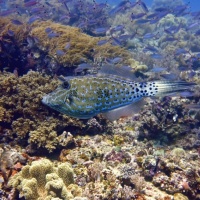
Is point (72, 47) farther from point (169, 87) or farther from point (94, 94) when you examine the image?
point (169, 87)

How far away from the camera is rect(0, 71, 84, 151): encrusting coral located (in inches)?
231

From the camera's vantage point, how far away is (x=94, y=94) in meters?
4.31

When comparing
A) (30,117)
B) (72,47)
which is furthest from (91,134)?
(72,47)

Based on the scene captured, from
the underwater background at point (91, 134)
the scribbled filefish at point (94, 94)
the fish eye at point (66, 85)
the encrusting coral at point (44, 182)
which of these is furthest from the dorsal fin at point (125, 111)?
the encrusting coral at point (44, 182)

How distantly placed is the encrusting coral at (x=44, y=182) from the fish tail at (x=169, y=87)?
88.0 inches

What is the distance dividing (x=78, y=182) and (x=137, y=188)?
3.81ft

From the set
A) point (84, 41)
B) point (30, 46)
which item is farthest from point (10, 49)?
point (84, 41)

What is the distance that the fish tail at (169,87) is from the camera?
3.73 m

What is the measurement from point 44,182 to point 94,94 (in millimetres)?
1910

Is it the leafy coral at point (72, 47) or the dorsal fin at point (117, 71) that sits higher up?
the dorsal fin at point (117, 71)

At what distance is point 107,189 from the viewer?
420 cm

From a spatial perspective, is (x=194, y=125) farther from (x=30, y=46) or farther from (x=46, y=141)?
(x=30, y=46)

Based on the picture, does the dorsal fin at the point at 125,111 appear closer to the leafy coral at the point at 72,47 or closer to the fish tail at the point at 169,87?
the fish tail at the point at 169,87

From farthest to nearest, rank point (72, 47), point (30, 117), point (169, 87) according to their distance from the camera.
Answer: point (72, 47)
point (30, 117)
point (169, 87)
